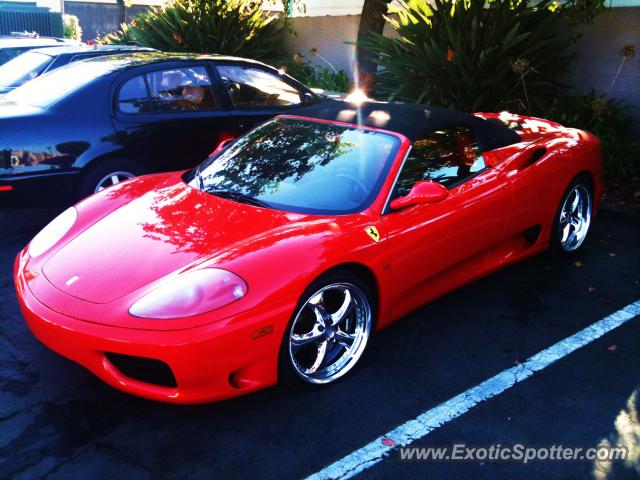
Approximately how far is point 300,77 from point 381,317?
1004 cm

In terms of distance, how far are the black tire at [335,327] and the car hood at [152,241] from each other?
391mm

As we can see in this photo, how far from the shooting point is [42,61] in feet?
28.5

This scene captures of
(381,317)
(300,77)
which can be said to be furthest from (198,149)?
(300,77)

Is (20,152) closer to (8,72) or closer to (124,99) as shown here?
(124,99)

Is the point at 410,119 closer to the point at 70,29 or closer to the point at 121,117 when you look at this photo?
the point at 121,117

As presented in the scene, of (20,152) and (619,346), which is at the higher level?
(20,152)

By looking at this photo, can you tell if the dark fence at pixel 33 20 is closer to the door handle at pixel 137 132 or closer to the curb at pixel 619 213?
the door handle at pixel 137 132

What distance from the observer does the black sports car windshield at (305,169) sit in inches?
158

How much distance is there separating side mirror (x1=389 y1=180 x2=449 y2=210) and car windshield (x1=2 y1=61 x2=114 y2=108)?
3452mm

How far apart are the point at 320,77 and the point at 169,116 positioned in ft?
24.2

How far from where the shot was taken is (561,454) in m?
3.23

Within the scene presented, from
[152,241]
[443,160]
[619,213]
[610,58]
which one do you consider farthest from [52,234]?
[610,58]

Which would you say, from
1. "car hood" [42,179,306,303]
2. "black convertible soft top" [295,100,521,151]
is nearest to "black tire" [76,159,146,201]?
"car hood" [42,179,306,303]

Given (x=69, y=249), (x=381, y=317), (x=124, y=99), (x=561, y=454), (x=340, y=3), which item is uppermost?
(x=340, y=3)
